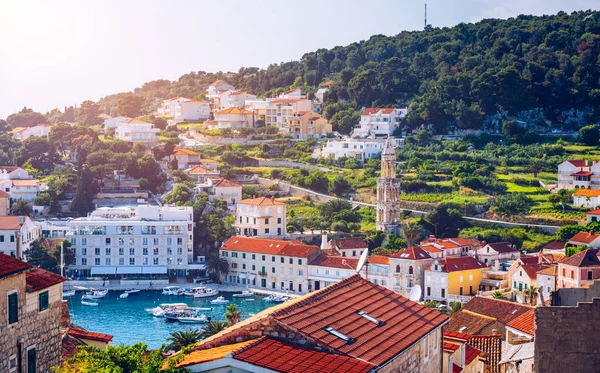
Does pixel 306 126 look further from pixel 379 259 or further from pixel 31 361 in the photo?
pixel 31 361

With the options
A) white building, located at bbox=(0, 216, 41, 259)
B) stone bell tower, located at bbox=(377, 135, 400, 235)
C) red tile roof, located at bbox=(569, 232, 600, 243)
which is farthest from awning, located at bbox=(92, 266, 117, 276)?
red tile roof, located at bbox=(569, 232, 600, 243)

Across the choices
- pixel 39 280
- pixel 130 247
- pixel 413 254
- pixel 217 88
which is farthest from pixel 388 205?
pixel 217 88

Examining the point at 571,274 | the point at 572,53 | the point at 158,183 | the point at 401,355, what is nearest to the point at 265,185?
the point at 158,183

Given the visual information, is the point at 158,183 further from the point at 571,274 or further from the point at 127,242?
the point at 571,274

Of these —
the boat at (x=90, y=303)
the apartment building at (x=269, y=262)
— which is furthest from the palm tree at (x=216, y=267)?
the boat at (x=90, y=303)

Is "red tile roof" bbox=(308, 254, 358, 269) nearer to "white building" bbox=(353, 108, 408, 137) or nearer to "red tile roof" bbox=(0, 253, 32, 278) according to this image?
"white building" bbox=(353, 108, 408, 137)
